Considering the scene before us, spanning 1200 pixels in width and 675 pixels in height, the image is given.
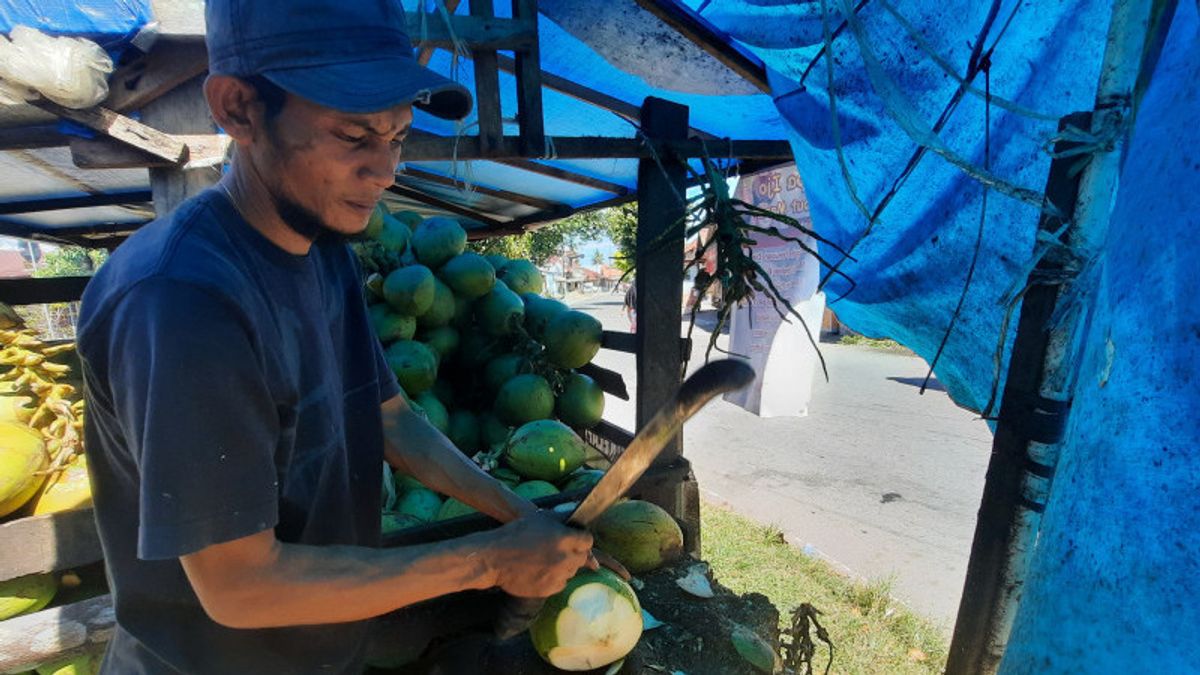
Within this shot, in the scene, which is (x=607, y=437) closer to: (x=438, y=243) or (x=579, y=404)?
(x=579, y=404)

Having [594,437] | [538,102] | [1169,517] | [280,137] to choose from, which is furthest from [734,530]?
[280,137]

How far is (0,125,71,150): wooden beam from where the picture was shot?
1881mm

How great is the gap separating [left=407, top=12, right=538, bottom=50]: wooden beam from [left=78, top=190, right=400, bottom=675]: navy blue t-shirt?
0.98m

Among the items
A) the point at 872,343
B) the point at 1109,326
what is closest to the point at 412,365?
the point at 1109,326

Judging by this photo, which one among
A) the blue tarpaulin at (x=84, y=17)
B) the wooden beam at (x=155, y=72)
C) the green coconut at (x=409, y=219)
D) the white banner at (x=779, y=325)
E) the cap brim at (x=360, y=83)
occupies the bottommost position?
the white banner at (x=779, y=325)

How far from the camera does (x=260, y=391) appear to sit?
3.10 ft

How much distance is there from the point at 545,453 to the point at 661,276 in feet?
2.83

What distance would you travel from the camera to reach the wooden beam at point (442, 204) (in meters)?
4.97

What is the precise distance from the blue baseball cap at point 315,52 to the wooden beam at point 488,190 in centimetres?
315

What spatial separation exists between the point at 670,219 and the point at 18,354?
232 centimetres

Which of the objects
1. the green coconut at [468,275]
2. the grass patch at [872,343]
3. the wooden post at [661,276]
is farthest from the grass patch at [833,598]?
the grass patch at [872,343]

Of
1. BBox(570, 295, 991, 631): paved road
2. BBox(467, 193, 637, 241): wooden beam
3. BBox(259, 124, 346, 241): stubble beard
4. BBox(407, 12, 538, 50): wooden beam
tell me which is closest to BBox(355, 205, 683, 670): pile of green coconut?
BBox(467, 193, 637, 241): wooden beam

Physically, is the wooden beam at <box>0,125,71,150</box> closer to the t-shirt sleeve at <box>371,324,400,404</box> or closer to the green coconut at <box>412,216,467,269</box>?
the t-shirt sleeve at <box>371,324,400,404</box>

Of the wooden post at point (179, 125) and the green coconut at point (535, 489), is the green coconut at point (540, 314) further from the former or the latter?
the wooden post at point (179, 125)
